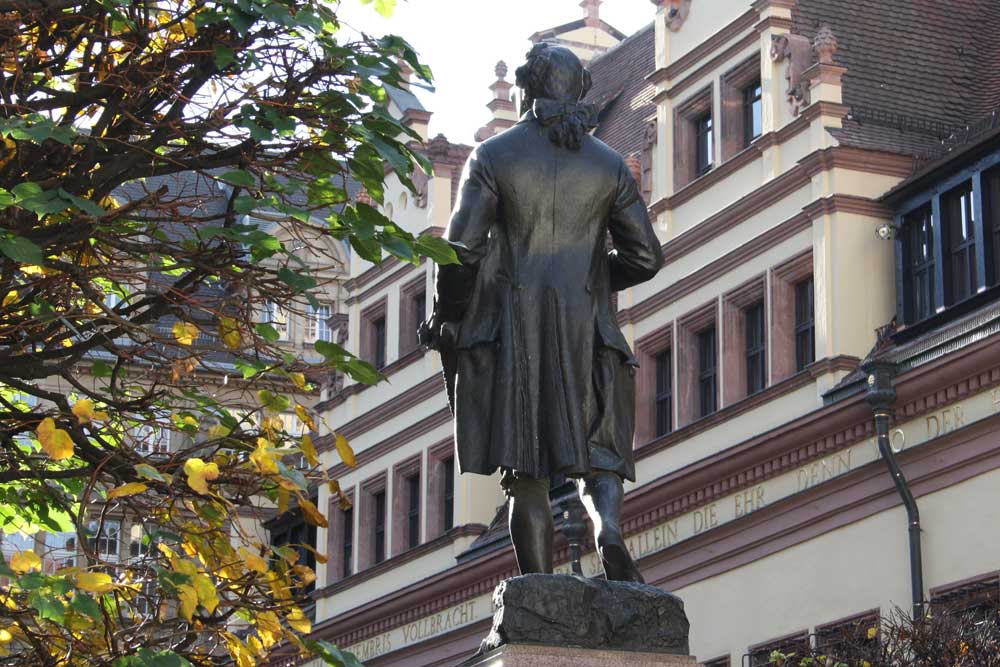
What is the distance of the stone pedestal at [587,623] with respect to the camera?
9.12 meters

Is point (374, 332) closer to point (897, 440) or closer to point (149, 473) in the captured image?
point (897, 440)

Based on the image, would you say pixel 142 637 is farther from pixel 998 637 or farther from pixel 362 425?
pixel 362 425

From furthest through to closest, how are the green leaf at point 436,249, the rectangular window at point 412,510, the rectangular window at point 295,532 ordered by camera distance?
the rectangular window at point 295,532
the rectangular window at point 412,510
the green leaf at point 436,249

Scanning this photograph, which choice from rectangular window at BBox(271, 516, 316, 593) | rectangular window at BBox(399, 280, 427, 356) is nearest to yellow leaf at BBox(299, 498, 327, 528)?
rectangular window at BBox(399, 280, 427, 356)

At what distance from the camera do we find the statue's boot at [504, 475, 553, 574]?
973 cm

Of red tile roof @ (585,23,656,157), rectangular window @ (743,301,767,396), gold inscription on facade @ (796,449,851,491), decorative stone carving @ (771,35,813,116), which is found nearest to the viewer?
gold inscription on facade @ (796,449,851,491)

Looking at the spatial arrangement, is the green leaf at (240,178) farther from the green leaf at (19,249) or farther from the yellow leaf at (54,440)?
the yellow leaf at (54,440)

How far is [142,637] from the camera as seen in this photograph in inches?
466

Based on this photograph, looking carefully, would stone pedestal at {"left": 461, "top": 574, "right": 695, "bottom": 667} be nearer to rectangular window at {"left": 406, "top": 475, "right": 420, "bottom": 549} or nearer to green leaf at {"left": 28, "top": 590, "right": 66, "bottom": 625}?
green leaf at {"left": 28, "top": 590, "right": 66, "bottom": 625}

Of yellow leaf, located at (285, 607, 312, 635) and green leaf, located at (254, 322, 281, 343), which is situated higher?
green leaf, located at (254, 322, 281, 343)

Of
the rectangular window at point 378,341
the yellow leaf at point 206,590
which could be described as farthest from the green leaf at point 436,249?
the rectangular window at point 378,341

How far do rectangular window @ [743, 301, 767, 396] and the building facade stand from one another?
0.13ft

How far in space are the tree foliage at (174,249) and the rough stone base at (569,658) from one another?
2.89 meters

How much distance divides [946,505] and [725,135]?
25.7 ft
